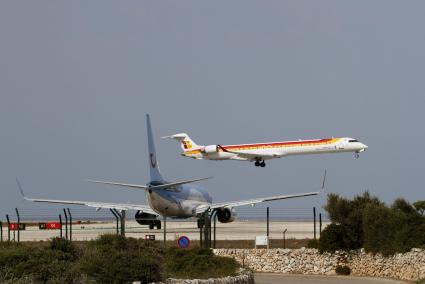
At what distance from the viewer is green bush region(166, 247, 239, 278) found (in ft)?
98.9

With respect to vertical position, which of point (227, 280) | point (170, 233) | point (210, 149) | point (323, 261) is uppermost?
point (210, 149)

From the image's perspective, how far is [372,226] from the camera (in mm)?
40562

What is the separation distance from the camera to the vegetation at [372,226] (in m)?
39.5

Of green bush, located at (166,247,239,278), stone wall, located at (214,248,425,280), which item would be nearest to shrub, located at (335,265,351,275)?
stone wall, located at (214,248,425,280)

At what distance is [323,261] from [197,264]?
11407 millimetres

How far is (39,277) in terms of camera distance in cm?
2469

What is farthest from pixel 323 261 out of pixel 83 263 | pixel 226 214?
pixel 226 214

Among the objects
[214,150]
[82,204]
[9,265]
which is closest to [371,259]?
[9,265]

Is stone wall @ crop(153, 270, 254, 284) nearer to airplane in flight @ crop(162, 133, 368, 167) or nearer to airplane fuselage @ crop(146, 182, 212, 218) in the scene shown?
airplane fuselage @ crop(146, 182, 212, 218)

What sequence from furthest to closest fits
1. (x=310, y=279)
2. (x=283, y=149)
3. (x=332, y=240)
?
1. (x=283, y=149)
2. (x=332, y=240)
3. (x=310, y=279)

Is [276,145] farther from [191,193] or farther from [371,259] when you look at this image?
[371,259]

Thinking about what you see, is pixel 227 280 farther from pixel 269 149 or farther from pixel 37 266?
pixel 269 149

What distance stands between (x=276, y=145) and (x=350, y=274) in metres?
53.7

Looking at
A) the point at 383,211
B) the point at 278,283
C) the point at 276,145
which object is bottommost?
the point at 278,283
